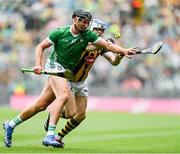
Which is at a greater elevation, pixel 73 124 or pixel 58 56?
pixel 58 56

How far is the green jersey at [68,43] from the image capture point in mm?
11344

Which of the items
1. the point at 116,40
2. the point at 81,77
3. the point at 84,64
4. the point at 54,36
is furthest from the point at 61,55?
the point at 116,40

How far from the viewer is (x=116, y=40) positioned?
2927 centimetres

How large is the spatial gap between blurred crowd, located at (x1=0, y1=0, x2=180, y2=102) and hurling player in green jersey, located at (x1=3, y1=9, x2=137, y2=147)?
1658cm

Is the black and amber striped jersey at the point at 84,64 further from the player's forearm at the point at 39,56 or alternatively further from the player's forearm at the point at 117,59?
the player's forearm at the point at 39,56

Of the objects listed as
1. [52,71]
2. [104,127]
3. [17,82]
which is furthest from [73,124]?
[17,82]

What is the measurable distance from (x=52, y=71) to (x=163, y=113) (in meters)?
16.1

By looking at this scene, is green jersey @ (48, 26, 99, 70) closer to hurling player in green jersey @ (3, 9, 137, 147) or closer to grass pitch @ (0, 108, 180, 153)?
hurling player in green jersey @ (3, 9, 137, 147)

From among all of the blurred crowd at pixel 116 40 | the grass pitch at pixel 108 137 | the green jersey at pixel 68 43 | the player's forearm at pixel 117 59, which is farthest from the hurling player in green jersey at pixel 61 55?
the blurred crowd at pixel 116 40

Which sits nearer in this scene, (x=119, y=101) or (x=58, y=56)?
(x=58, y=56)

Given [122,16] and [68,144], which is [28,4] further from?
[68,144]

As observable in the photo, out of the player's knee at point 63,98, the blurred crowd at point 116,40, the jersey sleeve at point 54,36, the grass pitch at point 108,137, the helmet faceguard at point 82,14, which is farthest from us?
the blurred crowd at point 116,40

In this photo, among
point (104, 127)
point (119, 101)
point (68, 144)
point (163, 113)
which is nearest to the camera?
point (68, 144)

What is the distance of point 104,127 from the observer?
64.0ft
